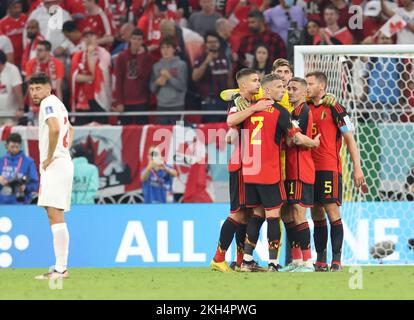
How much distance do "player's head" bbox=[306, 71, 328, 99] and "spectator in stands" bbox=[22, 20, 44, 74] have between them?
21.9ft

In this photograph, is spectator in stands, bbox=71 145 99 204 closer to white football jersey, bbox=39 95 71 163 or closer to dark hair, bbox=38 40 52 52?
dark hair, bbox=38 40 52 52

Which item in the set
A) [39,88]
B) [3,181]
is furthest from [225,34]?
[39,88]

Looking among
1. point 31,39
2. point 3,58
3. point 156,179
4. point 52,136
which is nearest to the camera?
point 52,136

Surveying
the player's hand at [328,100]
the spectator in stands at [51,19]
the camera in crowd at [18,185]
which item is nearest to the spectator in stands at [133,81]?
the spectator in stands at [51,19]

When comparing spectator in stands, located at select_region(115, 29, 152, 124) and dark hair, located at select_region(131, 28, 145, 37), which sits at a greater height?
dark hair, located at select_region(131, 28, 145, 37)

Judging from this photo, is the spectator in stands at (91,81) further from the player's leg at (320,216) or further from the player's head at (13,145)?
the player's leg at (320,216)

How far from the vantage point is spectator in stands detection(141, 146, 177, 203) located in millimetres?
15242

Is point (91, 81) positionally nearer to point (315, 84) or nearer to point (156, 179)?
point (156, 179)

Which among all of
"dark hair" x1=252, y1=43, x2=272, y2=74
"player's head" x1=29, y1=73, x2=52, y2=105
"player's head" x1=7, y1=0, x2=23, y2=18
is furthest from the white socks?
"player's head" x1=7, y1=0, x2=23, y2=18

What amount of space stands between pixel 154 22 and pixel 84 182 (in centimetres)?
321

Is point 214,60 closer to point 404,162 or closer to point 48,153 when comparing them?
point 404,162

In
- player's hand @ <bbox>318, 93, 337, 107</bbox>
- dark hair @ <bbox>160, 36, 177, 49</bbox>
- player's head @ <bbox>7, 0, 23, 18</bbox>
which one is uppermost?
player's head @ <bbox>7, 0, 23, 18</bbox>

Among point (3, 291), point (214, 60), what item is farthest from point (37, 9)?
point (3, 291)

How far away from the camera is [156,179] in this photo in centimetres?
1526
